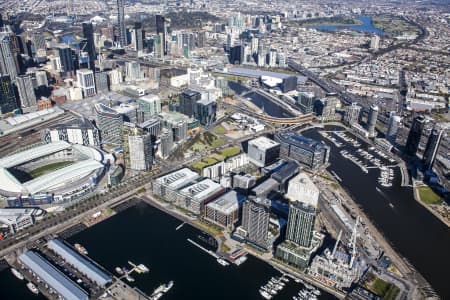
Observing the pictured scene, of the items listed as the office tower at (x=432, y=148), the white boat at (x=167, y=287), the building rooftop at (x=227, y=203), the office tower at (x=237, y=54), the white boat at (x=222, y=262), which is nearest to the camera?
the white boat at (x=167, y=287)

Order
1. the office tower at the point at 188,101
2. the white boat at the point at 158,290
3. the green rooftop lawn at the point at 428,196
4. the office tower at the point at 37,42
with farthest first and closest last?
1. the office tower at the point at 37,42
2. the office tower at the point at 188,101
3. the green rooftop lawn at the point at 428,196
4. the white boat at the point at 158,290

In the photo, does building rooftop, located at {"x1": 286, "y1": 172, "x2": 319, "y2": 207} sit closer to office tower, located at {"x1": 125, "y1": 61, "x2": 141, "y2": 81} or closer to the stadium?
the stadium

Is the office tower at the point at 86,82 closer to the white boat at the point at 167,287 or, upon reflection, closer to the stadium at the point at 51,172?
the stadium at the point at 51,172

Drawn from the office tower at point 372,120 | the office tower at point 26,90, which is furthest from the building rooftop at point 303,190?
the office tower at point 26,90

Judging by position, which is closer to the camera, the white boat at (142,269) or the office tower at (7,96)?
the white boat at (142,269)

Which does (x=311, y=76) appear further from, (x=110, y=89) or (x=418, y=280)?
(x=418, y=280)

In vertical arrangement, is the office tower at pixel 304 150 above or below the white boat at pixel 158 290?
above
